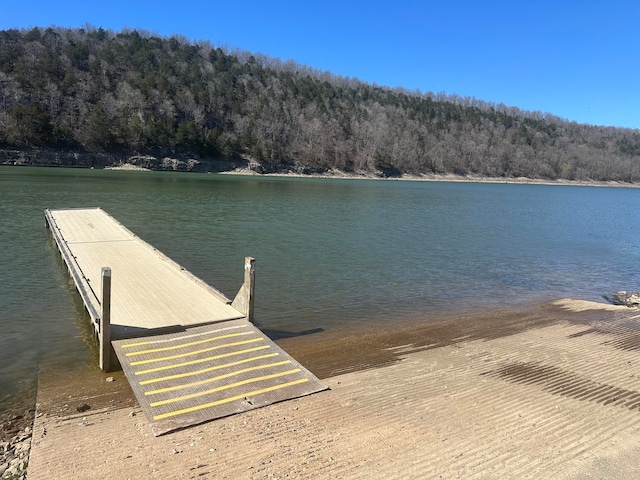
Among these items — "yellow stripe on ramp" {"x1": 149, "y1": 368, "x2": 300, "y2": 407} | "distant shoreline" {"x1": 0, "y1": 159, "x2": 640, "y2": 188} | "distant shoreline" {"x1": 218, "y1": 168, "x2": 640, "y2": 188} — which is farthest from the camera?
"distant shoreline" {"x1": 218, "y1": 168, "x2": 640, "y2": 188}

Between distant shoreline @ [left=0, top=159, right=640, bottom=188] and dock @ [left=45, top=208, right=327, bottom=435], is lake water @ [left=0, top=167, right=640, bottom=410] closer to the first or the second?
dock @ [left=45, top=208, right=327, bottom=435]

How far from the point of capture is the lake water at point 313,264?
993 cm

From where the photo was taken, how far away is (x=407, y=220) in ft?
106

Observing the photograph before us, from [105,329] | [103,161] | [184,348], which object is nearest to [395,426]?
[184,348]

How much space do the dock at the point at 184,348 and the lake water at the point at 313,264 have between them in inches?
33.2

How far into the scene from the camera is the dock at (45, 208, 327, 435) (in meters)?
6.24

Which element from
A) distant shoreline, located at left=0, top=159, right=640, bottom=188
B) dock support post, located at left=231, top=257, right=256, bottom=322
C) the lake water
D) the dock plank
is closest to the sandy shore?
dock support post, located at left=231, top=257, right=256, bottom=322

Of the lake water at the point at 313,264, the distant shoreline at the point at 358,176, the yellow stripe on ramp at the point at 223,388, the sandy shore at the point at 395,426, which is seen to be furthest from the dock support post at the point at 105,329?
the distant shoreline at the point at 358,176

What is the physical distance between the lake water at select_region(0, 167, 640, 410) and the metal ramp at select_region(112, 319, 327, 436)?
56.2 inches

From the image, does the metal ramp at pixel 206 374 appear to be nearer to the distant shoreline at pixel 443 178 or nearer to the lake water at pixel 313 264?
the lake water at pixel 313 264

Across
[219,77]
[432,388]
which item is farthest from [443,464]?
[219,77]

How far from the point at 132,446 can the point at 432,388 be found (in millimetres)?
4382

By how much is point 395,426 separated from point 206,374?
2.94 meters

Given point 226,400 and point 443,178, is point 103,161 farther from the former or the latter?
point 443,178
